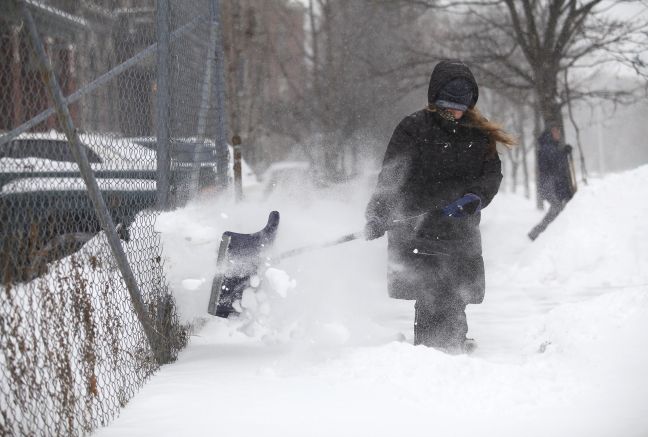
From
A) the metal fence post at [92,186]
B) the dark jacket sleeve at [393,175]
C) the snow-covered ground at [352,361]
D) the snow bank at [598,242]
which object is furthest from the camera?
the snow bank at [598,242]

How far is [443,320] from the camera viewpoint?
4.83 m

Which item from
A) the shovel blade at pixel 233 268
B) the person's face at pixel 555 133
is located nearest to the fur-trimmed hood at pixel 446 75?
the shovel blade at pixel 233 268

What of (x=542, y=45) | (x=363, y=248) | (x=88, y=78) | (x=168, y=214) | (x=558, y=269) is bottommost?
(x=558, y=269)

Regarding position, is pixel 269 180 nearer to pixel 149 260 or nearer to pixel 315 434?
pixel 149 260

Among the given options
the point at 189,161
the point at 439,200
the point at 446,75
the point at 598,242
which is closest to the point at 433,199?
the point at 439,200

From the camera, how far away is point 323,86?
19.3 m

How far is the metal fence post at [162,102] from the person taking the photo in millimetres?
4551

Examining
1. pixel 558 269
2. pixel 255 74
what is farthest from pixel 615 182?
pixel 255 74

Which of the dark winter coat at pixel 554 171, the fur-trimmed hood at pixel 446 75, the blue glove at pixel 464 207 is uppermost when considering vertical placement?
the fur-trimmed hood at pixel 446 75

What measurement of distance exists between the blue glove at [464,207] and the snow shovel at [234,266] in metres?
1.04

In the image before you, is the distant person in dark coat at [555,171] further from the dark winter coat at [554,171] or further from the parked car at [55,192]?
the parked car at [55,192]

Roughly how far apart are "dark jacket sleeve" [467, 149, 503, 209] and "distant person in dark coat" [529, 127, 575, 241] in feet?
21.8

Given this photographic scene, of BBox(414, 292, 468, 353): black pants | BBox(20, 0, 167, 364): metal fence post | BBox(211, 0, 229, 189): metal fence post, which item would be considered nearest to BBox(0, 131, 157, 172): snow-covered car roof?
BBox(20, 0, 167, 364): metal fence post

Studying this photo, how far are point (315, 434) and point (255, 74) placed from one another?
20.1 metres
